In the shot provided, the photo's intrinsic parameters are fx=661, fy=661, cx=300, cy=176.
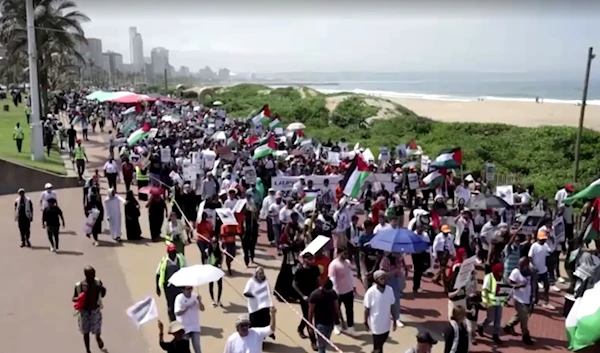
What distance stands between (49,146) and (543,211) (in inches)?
856

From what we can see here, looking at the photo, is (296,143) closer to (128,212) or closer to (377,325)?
(128,212)

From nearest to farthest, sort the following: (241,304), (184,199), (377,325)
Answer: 1. (377,325)
2. (241,304)
3. (184,199)

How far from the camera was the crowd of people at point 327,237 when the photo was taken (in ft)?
28.1

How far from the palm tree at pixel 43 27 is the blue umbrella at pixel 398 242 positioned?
29.0m

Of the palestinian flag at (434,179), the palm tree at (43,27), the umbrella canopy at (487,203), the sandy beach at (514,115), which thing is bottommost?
the sandy beach at (514,115)

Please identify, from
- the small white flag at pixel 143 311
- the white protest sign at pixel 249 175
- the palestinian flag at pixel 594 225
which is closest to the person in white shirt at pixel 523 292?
the palestinian flag at pixel 594 225

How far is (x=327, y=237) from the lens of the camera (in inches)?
429

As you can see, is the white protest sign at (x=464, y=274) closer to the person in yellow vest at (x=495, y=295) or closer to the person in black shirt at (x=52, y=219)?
the person in yellow vest at (x=495, y=295)

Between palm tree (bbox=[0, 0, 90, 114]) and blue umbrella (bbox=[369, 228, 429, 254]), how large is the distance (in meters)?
29.0

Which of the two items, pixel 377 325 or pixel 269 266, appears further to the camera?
pixel 269 266

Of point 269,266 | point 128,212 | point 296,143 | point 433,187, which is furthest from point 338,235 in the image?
point 296,143

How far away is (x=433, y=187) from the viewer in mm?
18828

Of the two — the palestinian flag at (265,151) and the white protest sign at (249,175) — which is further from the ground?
the palestinian flag at (265,151)

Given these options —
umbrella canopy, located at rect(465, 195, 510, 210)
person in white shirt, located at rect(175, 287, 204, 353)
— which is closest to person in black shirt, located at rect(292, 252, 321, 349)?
person in white shirt, located at rect(175, 287, 204, 353)
